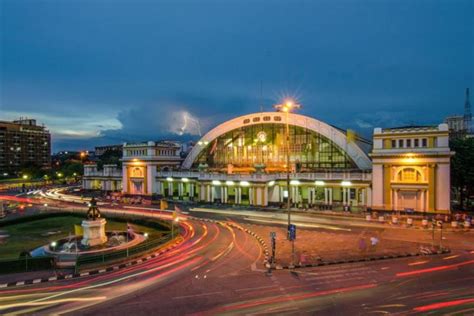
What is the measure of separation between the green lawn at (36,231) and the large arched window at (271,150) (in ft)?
118

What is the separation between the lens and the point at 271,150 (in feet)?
254

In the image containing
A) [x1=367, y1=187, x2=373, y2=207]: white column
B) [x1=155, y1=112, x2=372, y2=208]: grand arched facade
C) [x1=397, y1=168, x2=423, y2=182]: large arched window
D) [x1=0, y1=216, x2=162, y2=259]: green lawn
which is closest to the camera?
[x1=0, y1=216, x2=162, y2=259]: green lawn

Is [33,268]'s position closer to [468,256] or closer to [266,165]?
[468,256]

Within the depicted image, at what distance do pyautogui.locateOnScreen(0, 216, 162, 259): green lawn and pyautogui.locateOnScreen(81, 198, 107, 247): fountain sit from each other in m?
5.83

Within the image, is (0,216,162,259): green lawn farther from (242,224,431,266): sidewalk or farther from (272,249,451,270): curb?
(272,249,451,270): curb

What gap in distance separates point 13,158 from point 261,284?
182327mm

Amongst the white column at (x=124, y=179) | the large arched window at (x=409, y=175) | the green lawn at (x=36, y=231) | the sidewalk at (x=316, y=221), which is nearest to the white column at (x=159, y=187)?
the white column at (x=124, y=179)

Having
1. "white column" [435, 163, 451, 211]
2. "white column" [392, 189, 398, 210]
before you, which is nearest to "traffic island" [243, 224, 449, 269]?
"white column" [392, 189, 398, 210]

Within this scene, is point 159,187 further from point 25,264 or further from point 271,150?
point 25,264

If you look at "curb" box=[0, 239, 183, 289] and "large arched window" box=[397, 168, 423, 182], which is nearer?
"curb" box=[0, 239, 183, 289]

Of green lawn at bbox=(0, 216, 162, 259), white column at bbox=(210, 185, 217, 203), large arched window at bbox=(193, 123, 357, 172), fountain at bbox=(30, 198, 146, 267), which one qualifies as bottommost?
green lawn at bbox=(0, 216, 162, 259)

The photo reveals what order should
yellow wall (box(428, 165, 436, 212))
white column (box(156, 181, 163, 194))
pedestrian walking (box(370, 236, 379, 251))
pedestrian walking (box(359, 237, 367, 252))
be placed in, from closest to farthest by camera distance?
pedestrian walking (box(359, 237, 367, 252)), pedestrian walking (box(370, 236, 379, 251)), yellow wall (box(428, 165, 436, 212)), white column (box(156, 181, 163, 194))

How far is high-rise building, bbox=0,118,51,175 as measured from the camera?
161 m

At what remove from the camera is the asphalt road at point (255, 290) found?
18.5 metres
